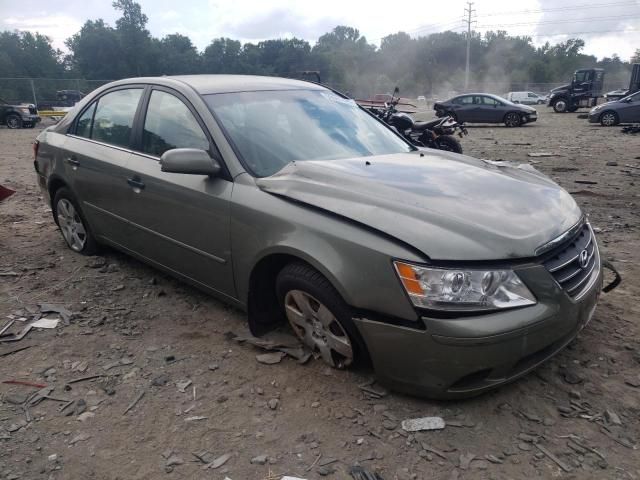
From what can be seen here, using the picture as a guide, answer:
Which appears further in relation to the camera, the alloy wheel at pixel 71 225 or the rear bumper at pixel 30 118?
the rear bumper at pixel 30 118

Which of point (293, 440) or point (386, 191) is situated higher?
point (386, 191)

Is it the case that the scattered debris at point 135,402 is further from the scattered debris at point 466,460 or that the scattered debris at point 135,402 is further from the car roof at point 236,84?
the car roof at point 236,84

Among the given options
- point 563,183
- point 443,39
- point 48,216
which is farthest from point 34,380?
point 443,39

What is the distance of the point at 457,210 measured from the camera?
8.29ft

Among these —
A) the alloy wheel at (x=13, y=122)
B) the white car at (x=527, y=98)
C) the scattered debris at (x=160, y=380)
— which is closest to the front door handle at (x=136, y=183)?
the scattered debris at (x=160, y=380)

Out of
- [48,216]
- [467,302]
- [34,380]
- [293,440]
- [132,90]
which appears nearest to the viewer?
[467,302]

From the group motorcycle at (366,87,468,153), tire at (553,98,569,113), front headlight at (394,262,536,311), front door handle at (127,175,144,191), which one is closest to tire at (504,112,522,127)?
tire at (553,98,569,113)

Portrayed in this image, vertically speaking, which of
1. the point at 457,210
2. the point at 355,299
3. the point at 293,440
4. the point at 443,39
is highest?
the point at 443,39

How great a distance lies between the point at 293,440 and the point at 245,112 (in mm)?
2070

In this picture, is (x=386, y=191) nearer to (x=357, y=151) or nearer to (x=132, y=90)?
(x=357, y=151)

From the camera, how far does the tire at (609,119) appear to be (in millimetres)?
19078

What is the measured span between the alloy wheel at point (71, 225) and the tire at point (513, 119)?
19945 millimetres

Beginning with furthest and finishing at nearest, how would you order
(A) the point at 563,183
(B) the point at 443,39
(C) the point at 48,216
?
(B) the point at 443,39
(A) the point at 563,183
(C) the point at 48,216

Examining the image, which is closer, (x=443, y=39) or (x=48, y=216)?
(x=48, y=216)
